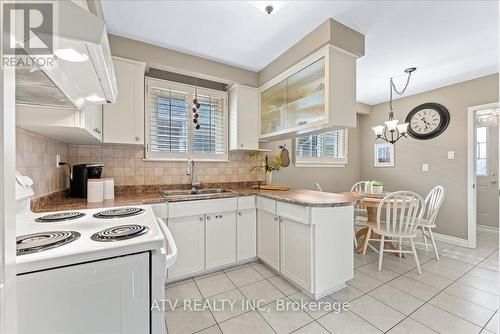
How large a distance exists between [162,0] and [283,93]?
1.51 m

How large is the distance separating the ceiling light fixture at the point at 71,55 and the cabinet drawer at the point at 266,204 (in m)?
1.83

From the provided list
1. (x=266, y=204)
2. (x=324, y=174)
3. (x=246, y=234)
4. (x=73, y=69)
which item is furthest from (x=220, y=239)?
(x=324, y=174)

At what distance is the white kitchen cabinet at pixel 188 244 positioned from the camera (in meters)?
2.06

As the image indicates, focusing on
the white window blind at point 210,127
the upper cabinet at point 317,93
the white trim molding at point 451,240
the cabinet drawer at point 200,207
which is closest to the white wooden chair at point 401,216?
the upper cabinet at point 317,93

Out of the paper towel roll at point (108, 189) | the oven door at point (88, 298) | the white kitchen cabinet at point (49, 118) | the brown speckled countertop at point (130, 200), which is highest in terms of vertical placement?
the white kitchen cabinet at point (49, 118)

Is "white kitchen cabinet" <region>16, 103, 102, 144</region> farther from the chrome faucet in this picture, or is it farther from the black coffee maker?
the chrome faucet

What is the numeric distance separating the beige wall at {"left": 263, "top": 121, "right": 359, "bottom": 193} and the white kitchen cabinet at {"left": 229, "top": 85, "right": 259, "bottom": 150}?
1.39ft

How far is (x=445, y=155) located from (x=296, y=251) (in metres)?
3.25

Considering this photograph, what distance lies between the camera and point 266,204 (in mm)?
2332

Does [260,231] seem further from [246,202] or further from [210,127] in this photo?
[210,127]

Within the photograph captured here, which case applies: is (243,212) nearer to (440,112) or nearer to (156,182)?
(156,182)

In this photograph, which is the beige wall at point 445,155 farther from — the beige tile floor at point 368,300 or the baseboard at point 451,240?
the beige tile floor at point 368,300

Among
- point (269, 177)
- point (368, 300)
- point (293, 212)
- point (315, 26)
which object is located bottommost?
point (368, 300)

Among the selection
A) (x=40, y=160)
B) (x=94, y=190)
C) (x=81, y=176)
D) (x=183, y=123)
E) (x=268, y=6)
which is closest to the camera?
(x=40, y=160)
